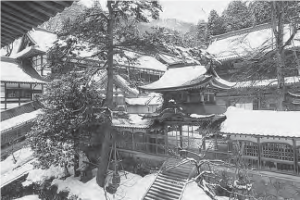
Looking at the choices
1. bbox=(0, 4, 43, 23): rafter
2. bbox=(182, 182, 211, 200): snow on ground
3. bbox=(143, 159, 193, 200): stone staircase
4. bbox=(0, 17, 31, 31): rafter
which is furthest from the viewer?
bbox=(143, 159, 193, 200): stone staircase

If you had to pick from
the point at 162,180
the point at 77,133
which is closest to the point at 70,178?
the point at 77,133

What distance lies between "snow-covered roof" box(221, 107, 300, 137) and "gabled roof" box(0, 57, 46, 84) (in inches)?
916

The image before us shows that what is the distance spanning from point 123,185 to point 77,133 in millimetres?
5286

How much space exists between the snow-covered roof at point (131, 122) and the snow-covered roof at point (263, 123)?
19.7 ft

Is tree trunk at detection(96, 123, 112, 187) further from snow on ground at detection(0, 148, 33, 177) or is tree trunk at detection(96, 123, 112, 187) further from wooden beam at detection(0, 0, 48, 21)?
wooden beam at detection(0, 0, 48, 21)

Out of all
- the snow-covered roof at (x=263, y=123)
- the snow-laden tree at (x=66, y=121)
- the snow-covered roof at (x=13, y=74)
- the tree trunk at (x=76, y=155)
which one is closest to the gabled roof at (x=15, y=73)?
the snow-covered roof at (x=13, y=74)

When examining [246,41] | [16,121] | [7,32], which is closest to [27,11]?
[7,32]

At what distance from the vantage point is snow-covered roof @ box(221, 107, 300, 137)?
1163cm

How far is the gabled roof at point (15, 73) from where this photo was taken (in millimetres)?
25219

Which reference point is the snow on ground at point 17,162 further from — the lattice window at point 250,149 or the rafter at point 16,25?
the rafter at point 16,25

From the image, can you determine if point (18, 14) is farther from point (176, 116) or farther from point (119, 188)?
point (119, 188)

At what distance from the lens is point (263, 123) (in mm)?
12820

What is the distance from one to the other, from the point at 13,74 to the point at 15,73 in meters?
0.47

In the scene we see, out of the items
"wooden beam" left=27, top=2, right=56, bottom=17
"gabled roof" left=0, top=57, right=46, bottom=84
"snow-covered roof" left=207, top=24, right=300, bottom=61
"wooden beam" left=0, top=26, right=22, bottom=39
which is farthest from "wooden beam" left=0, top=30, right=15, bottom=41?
"gabled roof" left=0, top=57, right=46, bottom=84
